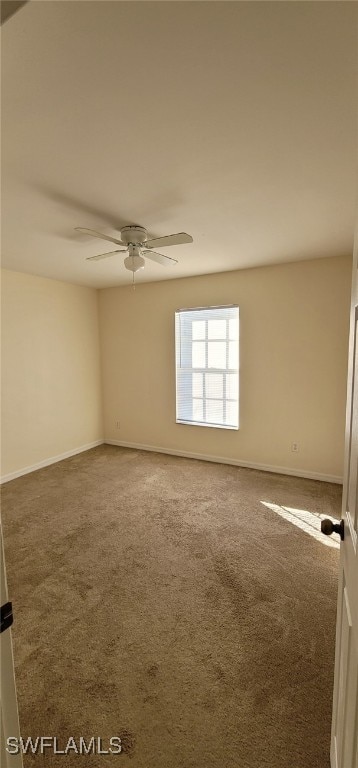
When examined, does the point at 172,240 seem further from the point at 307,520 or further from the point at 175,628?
the point at 307,520

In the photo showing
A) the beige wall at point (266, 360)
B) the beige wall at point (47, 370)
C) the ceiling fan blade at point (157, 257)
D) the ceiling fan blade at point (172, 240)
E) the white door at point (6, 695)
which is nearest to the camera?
the white door at point (6, 695)

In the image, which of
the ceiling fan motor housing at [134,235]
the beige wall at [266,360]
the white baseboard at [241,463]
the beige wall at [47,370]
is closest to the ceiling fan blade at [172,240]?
the ceiling fan motor housing at [134,235]

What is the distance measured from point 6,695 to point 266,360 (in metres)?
3.66

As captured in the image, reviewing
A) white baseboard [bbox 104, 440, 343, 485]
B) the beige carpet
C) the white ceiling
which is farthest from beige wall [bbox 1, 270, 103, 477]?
the white ceiling

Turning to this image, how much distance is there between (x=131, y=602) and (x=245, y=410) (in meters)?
2.66

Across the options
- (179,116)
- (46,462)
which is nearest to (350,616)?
(179,116)

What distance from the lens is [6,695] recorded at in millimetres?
768

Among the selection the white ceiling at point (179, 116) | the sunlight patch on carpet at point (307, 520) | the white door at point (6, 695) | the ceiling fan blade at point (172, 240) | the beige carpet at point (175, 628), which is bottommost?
the beige carpet at point (175, 628)

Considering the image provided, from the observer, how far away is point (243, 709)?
1378mm

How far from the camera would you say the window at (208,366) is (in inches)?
166

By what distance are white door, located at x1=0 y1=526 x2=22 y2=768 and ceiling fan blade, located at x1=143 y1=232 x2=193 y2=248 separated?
6.66ft

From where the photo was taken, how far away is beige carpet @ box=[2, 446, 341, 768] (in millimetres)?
1298

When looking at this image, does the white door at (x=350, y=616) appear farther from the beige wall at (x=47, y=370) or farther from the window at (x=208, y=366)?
the beige wall at (x=47, y=370)

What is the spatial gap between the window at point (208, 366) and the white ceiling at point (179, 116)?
1739 millimetres
